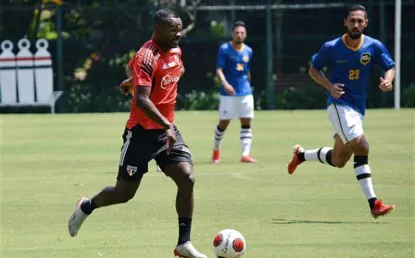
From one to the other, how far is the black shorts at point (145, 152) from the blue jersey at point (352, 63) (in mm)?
3329

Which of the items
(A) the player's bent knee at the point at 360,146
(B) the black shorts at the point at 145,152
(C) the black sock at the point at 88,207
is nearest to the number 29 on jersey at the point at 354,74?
(A) the player's bent knee at the point at 360,146

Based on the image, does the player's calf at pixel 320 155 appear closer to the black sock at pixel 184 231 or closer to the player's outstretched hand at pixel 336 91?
the player's outstretched hand at pixel 336 91

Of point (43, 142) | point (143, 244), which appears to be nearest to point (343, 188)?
point (143, 244)

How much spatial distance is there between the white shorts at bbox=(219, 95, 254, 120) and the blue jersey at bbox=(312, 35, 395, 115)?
19.9 feet

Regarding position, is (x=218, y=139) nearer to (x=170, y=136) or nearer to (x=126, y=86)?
(x=126, y=86)

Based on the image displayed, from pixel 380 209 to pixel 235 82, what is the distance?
306 inches

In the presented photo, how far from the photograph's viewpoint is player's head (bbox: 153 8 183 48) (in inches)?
356

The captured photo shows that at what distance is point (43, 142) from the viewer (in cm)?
2200

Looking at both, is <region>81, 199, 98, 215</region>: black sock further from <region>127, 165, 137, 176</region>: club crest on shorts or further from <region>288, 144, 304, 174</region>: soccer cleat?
<region>288, 144, 304, 174</region>: soccer cleat

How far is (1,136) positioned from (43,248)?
1402 centimetres

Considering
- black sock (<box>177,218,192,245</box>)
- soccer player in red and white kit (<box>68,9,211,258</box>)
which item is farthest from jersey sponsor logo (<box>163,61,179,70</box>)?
black sock (<box>177,218,192,245</box>)

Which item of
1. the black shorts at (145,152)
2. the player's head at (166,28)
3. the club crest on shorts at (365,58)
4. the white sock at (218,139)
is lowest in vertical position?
the white sock at (218,139)

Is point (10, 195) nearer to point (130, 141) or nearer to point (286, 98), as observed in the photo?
point (130, 141)

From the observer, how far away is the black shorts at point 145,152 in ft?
30.1
